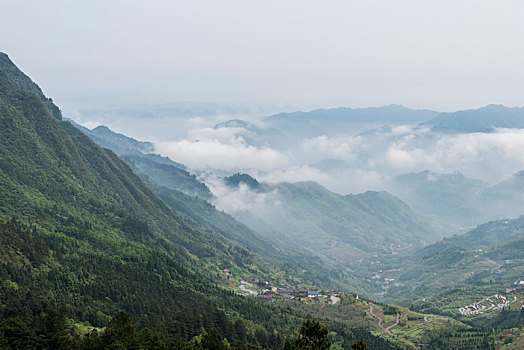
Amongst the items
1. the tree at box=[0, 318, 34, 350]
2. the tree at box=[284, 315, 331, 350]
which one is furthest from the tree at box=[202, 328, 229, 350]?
the tree at box=[0, 318, 34, 350]

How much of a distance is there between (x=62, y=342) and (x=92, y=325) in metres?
53.8

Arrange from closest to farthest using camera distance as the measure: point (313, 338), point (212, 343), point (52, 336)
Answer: point (313, 338), point (52, 336), point (212, 343)

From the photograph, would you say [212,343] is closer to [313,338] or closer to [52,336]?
[52,336]

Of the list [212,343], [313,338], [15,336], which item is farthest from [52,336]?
[313,338]

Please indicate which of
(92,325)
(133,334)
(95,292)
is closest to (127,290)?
(95,292)

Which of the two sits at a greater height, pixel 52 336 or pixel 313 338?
pixel 313 338

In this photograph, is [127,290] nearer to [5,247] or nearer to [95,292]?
[95,292]

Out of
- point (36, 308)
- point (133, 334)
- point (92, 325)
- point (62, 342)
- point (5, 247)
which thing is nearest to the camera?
point (62, 342)

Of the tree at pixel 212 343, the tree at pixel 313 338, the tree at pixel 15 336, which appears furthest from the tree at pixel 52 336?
the tree at pixel 313 338

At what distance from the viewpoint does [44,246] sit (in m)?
195

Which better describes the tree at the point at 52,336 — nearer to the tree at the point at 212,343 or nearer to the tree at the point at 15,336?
the tree at the point at 15,336

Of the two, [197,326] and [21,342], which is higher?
[21,342]

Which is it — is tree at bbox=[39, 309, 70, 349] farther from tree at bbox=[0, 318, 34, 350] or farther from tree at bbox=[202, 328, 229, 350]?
tree at bbox=[202, 328, 229, 350]

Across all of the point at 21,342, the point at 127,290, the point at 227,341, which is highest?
the point at 21,342
